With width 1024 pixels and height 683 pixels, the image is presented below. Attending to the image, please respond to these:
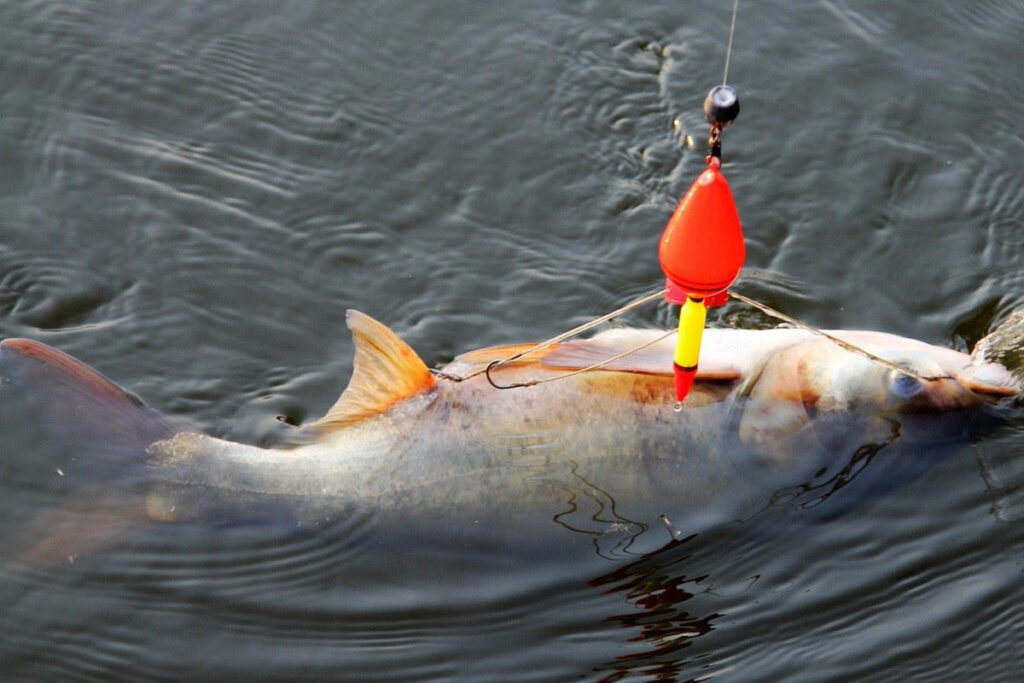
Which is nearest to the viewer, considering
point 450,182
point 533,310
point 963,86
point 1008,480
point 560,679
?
point 560,679

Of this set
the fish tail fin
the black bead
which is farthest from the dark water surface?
the black bead

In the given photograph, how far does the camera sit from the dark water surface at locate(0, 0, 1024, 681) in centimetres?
423

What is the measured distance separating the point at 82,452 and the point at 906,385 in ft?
9.01

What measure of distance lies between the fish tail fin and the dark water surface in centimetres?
7

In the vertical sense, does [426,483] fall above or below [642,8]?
below

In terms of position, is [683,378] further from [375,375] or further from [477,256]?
[477,256]

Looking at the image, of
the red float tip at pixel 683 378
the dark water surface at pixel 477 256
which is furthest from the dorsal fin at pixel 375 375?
the red float tip at pixel 683 378

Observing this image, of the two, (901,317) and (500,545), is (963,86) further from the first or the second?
(500,545)

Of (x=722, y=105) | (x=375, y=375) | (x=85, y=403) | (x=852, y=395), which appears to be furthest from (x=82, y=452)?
(x=852, y=395)

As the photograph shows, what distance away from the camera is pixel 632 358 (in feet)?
14.1

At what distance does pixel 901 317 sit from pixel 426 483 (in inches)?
84.6

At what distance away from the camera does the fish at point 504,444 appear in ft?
13.9

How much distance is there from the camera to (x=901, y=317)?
206 inches

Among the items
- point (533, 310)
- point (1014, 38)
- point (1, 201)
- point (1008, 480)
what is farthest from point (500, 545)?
point (1014, 38)
